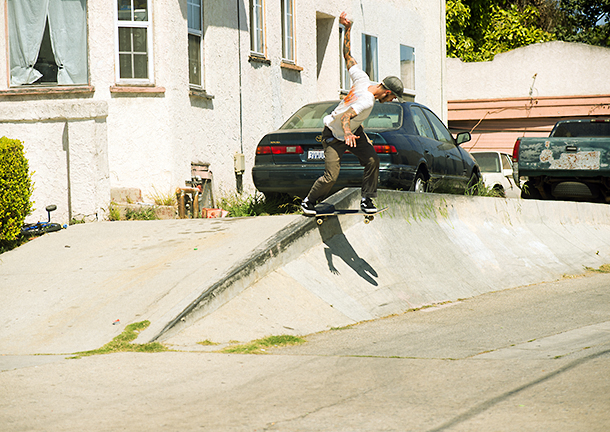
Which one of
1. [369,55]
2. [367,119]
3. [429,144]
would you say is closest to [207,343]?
[367,119]

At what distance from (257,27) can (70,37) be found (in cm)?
414

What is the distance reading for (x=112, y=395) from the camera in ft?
14.8

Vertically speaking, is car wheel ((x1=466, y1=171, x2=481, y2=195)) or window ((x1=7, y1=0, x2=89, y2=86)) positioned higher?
window ((x1=7, y1=0, x2=89, y2=86))

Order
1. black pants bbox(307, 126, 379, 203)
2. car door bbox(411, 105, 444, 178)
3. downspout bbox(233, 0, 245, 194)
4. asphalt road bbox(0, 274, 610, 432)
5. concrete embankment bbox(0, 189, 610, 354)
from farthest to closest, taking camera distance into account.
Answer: downspout bbox(233, 0, 245, 194), car door bbox(411, 105, 444, 178), black pants bbox(307, 126, 379, 203), concrete embankment bbox(0, 189, 610, 354), asphalt road bbox(0, 274, 610, 432)

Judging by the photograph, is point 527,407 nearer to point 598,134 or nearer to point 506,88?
point 598,134

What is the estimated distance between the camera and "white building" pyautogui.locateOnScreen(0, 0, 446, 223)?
10.8 m

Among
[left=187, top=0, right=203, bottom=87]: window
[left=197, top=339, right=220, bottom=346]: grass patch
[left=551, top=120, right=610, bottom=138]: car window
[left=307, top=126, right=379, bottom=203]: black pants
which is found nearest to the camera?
[left=197, top=339, right=220, bottom=346]: grass patch

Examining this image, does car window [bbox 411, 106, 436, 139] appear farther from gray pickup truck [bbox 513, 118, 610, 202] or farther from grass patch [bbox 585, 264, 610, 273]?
gray pickup truck [bbox 513, 118, 610, 202]

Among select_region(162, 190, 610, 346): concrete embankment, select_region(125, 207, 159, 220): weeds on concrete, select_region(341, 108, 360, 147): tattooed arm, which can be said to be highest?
select_region(341, 108, 360, 147): tattooed arm

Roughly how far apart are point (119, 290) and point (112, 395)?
8.29 feet

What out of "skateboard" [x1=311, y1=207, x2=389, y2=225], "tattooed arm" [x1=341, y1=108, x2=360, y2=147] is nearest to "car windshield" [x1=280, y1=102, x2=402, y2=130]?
"skateboard" [x1=311, y1=207, x2=389, y2=225]

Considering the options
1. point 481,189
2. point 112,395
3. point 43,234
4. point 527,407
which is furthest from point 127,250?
point 481,189

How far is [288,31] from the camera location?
1617 cm

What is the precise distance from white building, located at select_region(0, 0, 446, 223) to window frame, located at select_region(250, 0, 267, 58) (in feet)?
0.07
